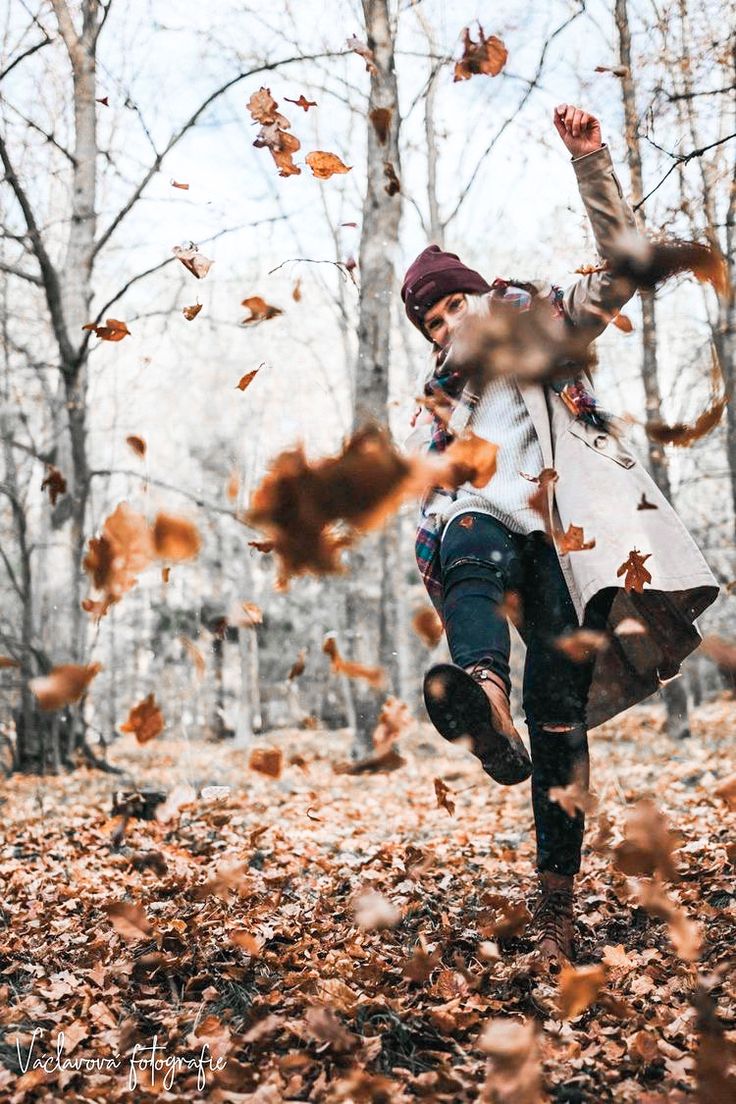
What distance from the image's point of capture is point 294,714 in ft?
67.5

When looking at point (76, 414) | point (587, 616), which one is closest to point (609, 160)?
point (587, 616)

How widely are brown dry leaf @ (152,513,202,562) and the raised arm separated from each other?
5.09 feet

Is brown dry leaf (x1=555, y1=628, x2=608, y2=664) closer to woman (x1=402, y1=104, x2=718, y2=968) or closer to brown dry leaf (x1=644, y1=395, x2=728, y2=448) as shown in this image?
woman (x1=402, y1=104, x2=718, y2=968)

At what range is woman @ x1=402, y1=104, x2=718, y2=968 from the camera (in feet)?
6.57

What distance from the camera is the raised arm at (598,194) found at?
79.6 inches

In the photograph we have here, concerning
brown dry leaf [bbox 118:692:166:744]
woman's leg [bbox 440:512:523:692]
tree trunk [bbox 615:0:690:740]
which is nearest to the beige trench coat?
woman's leg [bbox 440:512:523:692]

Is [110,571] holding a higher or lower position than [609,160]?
lower

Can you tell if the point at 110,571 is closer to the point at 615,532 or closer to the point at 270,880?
the point at 270,880

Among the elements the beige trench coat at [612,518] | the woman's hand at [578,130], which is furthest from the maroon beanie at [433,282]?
the woman's hand at [578,130]

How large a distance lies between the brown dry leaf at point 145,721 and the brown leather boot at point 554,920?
1472 millimetres

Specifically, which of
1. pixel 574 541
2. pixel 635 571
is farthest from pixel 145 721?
pixel 635 571

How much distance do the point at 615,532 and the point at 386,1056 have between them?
4.04 feet

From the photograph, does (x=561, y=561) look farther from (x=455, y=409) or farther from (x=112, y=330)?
(x=112, y=330)

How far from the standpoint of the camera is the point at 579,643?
210 centimetres
